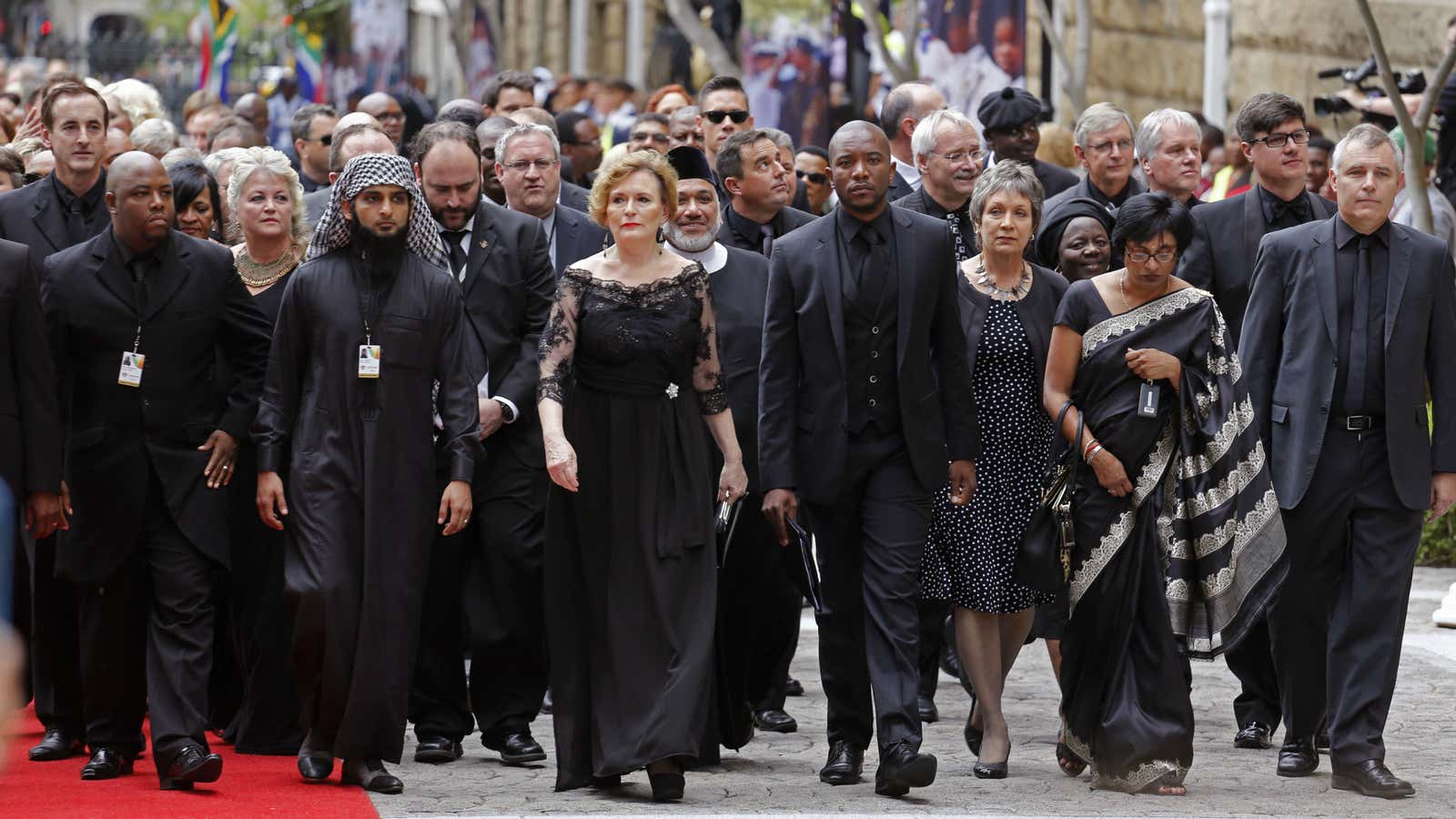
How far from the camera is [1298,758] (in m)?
8.97

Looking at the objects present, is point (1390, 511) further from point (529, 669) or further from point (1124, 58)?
point (1124, 58)

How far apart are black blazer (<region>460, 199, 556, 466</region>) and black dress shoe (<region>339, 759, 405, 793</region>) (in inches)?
58.2

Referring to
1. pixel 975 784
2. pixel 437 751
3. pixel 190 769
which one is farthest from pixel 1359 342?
pixel 190 769

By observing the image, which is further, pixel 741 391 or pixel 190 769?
pixel 741 391

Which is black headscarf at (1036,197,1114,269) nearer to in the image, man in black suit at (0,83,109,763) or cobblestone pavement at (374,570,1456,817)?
cobblestone pavement at (374,570,1456,817)

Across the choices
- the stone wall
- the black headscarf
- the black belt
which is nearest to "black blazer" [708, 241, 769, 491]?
the black headscarf

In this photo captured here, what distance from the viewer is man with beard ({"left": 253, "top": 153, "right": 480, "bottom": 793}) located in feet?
27.8

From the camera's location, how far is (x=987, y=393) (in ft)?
30.0

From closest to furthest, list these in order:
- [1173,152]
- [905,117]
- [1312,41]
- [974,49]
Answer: [1173,152] → [905,117] → [974,49] → [1312,41]

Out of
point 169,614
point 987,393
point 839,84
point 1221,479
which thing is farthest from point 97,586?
point 839,84

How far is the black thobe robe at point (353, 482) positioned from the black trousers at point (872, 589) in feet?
4.34

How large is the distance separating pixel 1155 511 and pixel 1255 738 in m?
1.44

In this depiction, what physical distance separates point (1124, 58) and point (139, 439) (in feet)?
51.8

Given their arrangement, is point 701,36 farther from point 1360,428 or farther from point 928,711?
point 1360,428
